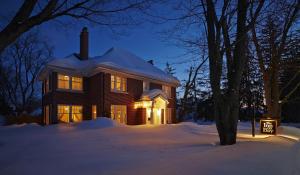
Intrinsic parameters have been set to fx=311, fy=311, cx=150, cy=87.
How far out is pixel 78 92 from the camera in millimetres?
27016

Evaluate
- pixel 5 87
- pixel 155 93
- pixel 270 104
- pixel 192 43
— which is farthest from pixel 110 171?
pixel 5 87

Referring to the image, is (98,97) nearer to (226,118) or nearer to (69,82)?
(69,82)

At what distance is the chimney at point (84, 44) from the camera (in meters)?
29.3

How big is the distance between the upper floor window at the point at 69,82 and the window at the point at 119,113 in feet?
11.5

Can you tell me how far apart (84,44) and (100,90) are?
6155 mm

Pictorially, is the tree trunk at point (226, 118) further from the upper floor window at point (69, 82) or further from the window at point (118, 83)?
the upper floor window at point (69, 82)

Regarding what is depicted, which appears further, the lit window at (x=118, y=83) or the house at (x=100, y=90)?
the lit window at (x=118, y=83)

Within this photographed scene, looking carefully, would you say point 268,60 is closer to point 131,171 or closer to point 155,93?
point 155,93

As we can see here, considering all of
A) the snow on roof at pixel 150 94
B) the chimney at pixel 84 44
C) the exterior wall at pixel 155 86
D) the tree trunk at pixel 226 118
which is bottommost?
the tree trunk at pixel 226 118

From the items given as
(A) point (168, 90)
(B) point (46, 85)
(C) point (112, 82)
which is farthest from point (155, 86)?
(B) point (46, 85)

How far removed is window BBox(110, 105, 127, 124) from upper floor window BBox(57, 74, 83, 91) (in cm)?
350

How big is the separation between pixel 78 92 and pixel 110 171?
70.4ft

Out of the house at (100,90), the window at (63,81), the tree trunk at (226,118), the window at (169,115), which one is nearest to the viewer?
the tree trunk at (226,118)

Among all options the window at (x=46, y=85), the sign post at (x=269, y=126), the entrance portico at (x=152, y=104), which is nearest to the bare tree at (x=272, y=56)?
the sign post at (x=269, y=126)
